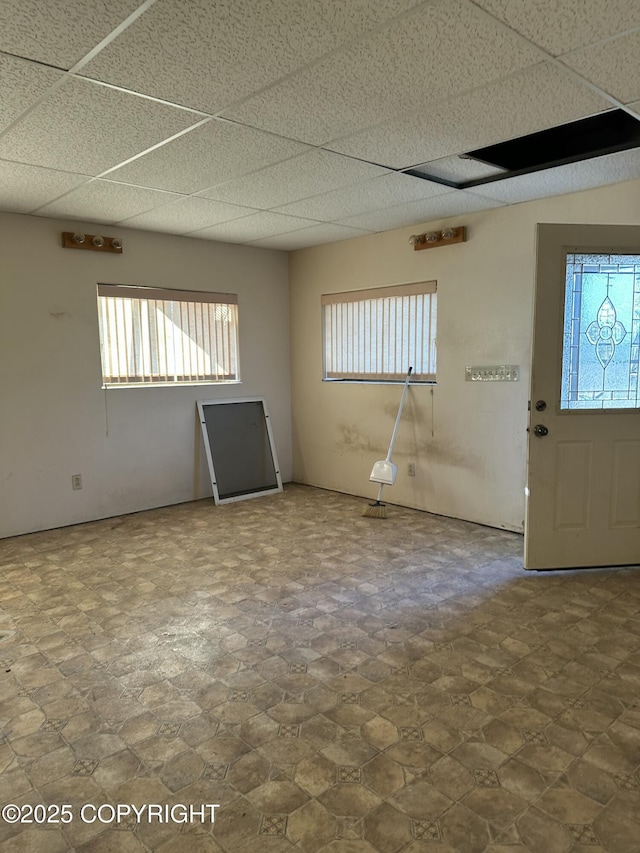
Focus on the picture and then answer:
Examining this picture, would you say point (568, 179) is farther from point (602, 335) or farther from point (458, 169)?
point (602, 335)

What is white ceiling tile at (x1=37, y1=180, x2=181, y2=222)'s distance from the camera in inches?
140

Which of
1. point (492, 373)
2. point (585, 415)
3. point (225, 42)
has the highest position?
point (225, 42)

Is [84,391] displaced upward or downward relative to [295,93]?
downward

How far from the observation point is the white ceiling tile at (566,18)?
1.68 metres

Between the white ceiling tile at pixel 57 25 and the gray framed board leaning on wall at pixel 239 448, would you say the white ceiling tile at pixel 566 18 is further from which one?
the gray framed board leaning on wall at pixel 239 448

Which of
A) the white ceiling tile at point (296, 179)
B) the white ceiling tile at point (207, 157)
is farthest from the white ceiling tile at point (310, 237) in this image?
the white ceiling tile at point (207, 157)

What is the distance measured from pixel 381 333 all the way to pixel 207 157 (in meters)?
2.48

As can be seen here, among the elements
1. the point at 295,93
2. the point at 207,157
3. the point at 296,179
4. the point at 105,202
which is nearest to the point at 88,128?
the point at 207,157

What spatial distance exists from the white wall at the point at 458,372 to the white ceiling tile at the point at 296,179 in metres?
1.29

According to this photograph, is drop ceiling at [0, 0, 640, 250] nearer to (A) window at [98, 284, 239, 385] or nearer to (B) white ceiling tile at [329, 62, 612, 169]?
(B) white ceiling tile at [329, 62, 612, 169]

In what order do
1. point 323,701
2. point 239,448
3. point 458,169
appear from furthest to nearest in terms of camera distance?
point 239,448, point 458,169, point 323,701

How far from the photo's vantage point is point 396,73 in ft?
6.83

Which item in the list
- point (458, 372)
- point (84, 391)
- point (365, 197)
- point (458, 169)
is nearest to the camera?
point (458, 169)

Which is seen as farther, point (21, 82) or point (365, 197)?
point (365, 197)
